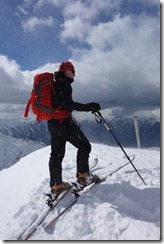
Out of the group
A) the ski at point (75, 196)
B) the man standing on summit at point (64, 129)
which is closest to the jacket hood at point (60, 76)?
the man standing on summit at point (64, 129)

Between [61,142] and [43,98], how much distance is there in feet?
3.87

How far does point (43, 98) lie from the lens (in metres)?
5.33

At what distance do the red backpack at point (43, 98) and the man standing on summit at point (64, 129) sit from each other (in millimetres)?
105

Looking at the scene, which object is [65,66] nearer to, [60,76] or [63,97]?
[60,76]

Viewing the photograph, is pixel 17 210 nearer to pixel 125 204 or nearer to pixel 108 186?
pixel 108 186

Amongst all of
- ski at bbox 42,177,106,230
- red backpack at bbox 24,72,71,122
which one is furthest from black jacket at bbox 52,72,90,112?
ski at bbox 42,177,106,230

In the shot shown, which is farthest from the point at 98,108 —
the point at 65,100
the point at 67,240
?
the point at 67,240

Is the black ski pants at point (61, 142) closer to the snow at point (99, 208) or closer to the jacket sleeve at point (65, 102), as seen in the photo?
the jacket sleeve at point (65, 102)

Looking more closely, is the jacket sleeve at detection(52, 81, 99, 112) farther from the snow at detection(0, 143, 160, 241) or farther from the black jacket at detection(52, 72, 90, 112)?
the snow at detection(0, 143, 160, 241)

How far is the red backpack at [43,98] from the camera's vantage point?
531 cm

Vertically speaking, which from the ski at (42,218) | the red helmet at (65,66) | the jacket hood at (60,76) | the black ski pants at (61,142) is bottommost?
the ski at (42,218)

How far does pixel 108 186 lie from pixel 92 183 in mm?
461

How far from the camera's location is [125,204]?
15.9ft

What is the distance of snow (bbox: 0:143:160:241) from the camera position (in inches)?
161
